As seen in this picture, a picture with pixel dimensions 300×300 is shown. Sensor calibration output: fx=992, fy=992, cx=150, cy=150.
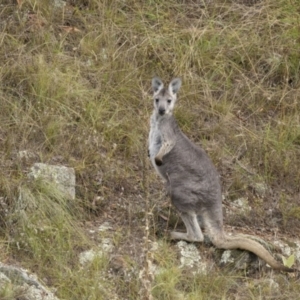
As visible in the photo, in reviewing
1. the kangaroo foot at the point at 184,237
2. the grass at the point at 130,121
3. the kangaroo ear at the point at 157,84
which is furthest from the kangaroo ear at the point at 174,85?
the kangaroo foot at the point at 184,237

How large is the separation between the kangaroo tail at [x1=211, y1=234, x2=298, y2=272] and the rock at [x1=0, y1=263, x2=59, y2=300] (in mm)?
1695

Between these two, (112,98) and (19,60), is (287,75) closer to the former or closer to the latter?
(112,98)

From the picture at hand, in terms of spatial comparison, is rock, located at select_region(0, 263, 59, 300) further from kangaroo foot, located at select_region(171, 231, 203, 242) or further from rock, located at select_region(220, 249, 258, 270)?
rock, located at select_region(220, 249, 258, 270)

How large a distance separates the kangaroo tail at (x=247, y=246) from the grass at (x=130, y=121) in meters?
0.17

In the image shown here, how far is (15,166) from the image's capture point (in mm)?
8359

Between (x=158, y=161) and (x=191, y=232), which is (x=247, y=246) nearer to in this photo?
(x=191, y=232)

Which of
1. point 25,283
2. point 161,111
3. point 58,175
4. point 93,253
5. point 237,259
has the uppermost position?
point 161,111

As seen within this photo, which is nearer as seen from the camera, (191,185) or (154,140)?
(191,185)

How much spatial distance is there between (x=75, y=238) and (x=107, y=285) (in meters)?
0.69

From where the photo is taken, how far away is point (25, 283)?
6.68 m

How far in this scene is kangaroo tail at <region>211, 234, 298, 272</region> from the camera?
7.66 m

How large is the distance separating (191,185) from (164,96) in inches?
39.5

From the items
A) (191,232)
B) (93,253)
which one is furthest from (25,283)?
(191,232)

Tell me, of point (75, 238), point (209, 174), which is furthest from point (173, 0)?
point (75, 238)
